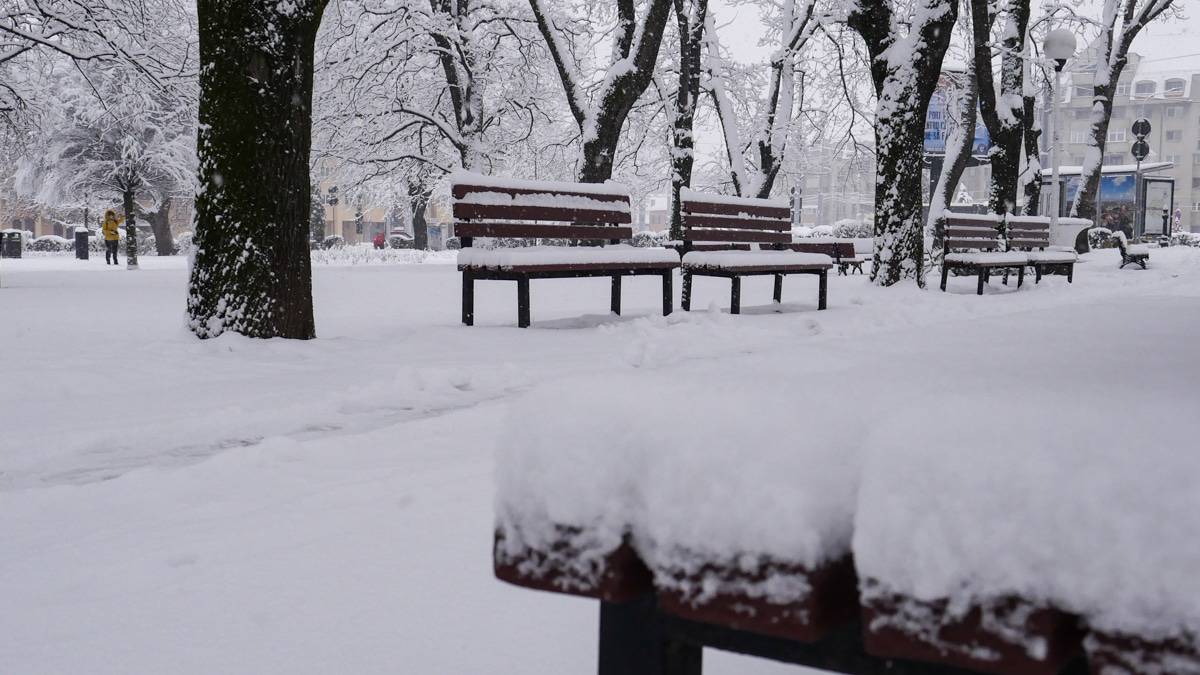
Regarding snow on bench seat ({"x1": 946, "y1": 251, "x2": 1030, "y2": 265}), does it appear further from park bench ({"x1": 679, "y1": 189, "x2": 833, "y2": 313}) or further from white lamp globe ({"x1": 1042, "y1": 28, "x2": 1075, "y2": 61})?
white lamp globe ({"x1": 1042, "y1": 28, "x2": 1075, "y2": 61})

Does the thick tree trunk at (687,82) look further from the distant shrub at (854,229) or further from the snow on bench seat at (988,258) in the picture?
the distant shrub at (854,229)

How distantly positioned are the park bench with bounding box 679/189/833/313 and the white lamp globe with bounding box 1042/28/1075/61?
26.1 feet

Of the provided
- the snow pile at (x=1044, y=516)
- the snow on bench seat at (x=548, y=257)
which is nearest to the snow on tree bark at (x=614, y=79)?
the snow on bench seat at (x=548, y=257)

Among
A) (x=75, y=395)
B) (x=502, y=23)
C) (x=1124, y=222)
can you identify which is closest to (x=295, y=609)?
(x=75, y=395)

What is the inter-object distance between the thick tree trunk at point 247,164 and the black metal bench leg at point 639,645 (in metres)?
5.58

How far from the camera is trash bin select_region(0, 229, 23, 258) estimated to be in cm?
3505

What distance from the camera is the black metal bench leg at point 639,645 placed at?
3.29 ft

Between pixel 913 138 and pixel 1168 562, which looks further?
pixel 913 138

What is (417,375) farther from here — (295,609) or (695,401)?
(695,401)

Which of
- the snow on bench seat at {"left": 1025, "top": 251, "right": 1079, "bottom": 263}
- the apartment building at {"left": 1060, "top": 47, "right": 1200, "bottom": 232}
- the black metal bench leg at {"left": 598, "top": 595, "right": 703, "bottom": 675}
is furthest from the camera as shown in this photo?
the apartment building at {"left": 1060, "top": 47, "right": 1200, "bottom": 232}

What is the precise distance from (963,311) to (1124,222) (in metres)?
32.6

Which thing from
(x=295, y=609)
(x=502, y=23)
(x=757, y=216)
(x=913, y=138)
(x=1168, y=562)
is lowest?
(x=295, y=609)

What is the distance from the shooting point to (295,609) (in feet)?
7.14

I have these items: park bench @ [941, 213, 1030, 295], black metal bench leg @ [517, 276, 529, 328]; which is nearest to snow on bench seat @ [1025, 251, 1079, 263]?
park bench @ [941, 213, 1030, 295]
